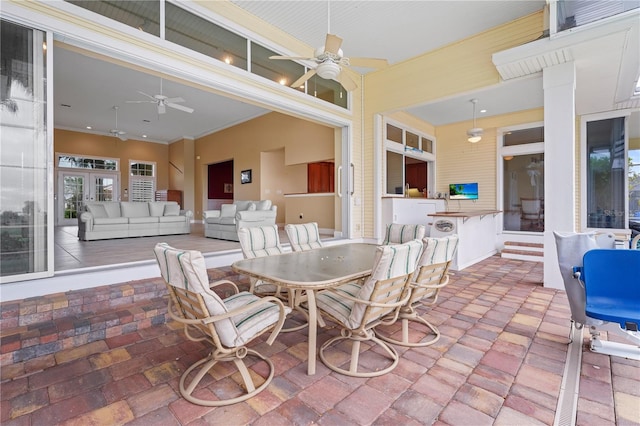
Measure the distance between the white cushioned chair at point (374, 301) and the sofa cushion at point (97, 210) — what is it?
700 cm

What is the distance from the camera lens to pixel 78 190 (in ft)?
36.3

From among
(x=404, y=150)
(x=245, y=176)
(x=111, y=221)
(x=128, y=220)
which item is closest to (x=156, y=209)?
(x=128, y=220)

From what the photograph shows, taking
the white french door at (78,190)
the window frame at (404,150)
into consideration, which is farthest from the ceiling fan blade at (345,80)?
the white french door at (78,190)

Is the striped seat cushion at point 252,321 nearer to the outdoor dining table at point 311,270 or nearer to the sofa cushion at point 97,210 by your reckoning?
the outdoor dining table at point 311,270

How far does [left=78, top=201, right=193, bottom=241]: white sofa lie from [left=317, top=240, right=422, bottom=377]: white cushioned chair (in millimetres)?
6405

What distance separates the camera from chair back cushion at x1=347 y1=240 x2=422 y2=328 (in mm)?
1868

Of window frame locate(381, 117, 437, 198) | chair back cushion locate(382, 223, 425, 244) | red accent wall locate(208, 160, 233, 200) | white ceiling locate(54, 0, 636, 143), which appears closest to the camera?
chair back cushion locate(382, 223, 425, 244)

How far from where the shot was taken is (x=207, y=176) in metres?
12.2

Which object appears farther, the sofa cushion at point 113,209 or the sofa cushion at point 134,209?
the sofa cushion at point 134,209

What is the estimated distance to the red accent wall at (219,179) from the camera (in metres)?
12.5

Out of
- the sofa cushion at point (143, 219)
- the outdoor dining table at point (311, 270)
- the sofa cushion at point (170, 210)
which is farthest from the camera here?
the sofa cushion at point (170, 210)

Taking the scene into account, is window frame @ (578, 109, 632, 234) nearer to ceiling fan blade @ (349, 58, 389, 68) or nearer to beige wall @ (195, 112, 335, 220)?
beige wall @ (195, 112, 335, 220)

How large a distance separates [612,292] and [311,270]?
7.29ft

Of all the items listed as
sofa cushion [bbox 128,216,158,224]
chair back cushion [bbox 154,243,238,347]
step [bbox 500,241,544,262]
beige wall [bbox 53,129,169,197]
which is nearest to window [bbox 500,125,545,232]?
step [bbox 500,241,544,262]
